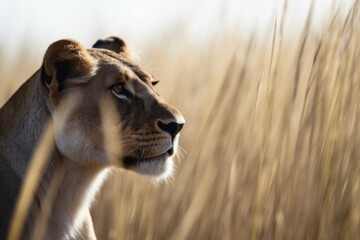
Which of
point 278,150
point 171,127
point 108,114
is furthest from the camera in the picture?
point 108,114

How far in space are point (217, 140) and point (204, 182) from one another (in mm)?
390

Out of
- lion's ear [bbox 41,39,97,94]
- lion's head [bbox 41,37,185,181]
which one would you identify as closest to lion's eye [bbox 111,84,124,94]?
lion's head [bbox 41,37,185,181]

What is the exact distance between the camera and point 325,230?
2.31 m

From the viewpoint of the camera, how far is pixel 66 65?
289cm

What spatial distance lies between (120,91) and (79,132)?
Result: 0.22m

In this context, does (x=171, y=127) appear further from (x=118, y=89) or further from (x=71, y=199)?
(x=71, y=199)

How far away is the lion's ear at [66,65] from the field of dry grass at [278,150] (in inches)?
19.7

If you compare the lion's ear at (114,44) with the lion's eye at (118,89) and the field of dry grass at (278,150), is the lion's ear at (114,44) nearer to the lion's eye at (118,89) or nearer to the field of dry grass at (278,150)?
the lion's eye at (118,89)

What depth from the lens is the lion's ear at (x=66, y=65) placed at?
2785mm

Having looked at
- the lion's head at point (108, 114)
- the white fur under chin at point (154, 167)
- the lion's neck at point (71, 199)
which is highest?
the lion's head at point (108, 114)

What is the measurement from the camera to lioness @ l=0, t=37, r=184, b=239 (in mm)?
2734

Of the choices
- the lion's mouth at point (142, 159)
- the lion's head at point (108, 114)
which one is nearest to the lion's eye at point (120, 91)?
the lion's head at point (108, 114)

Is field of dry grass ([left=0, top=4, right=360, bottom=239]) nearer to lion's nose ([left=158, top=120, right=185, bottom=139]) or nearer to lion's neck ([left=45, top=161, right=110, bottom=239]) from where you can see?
lion's nose ([left=158, top=120, right=185, bottom=139])

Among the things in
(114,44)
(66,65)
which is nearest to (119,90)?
(66,65)
